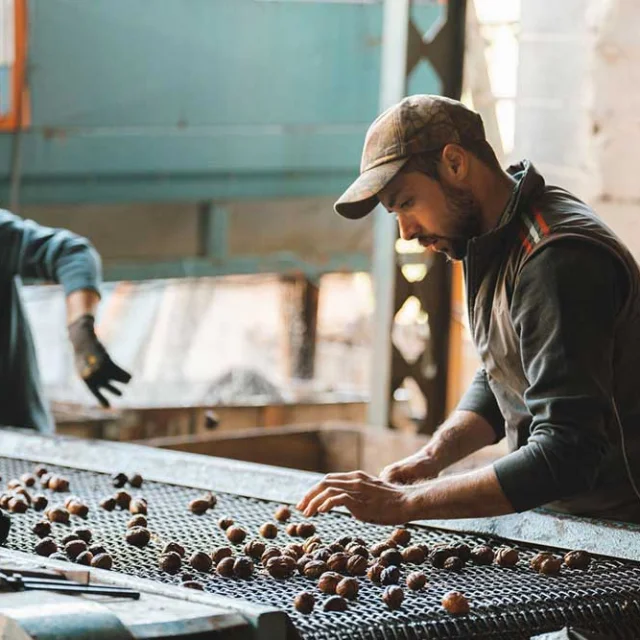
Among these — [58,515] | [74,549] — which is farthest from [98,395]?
[74,549]

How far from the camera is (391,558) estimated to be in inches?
114

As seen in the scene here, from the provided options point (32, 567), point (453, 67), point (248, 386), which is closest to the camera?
point (32, 567)

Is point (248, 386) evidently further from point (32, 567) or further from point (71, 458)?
point (32, 567)

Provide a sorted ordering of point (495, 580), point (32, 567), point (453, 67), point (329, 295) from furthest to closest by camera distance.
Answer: point (329, 295) < point (453, 67) < point (495, 580) < point (32, 567)

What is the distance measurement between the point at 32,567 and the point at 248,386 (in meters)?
6.93

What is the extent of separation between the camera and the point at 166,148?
10.2 m

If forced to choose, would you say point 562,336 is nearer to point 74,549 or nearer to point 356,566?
point 356,566

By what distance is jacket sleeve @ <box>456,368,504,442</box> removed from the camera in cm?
357

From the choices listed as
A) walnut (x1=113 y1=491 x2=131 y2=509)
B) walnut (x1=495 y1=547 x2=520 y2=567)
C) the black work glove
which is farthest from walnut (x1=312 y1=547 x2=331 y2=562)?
the black work glove

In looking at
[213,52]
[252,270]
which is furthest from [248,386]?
[213,52]

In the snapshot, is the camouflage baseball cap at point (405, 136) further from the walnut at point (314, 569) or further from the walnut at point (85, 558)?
the walnut at point (85, 558)

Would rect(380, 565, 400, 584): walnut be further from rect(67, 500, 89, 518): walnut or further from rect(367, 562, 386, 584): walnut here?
rect(67, 500, 89, 518): walnut

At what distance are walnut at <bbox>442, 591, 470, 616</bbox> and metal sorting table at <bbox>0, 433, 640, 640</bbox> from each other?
0.02m

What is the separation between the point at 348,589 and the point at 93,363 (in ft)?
6.99
